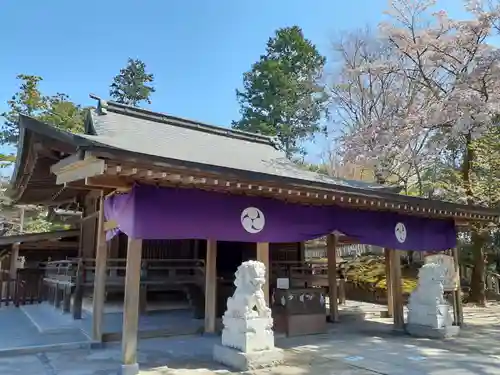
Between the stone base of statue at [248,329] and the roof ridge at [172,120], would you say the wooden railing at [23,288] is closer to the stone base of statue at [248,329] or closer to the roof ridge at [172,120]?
the roof ridge at [172,120]

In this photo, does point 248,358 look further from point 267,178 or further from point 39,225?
point 39,225

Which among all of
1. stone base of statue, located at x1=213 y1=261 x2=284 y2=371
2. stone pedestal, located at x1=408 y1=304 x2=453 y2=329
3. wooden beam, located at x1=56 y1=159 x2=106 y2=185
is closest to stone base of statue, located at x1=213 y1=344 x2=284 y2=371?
stone base of statue, located at x1=213 y1=261 x2=284 y2=371

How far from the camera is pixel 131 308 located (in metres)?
5.19

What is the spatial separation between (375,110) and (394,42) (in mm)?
5252

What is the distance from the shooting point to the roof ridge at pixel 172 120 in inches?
380

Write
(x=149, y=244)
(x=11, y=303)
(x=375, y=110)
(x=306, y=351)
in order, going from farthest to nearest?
(x=375, y=110)
(x=11, y=303)
(x=149, y=244)
(x=306, y=351)

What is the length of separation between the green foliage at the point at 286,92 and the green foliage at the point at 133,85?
8526 mm

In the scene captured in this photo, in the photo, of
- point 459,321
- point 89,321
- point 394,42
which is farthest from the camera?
point 394,42

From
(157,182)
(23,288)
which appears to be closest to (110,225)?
(157,182)

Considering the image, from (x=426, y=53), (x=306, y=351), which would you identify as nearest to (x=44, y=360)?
(x=306, y=351)

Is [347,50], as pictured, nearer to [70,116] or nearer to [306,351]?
[70,116]

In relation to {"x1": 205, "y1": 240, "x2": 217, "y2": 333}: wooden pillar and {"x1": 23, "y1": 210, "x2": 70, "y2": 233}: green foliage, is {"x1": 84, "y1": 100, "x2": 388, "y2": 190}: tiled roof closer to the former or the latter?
{"x1": 205, "y1": 240, "x2": 217, "y2": 333}: wooden pillar

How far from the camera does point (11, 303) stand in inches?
478

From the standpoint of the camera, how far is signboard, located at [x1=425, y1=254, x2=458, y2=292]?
8.46 m
